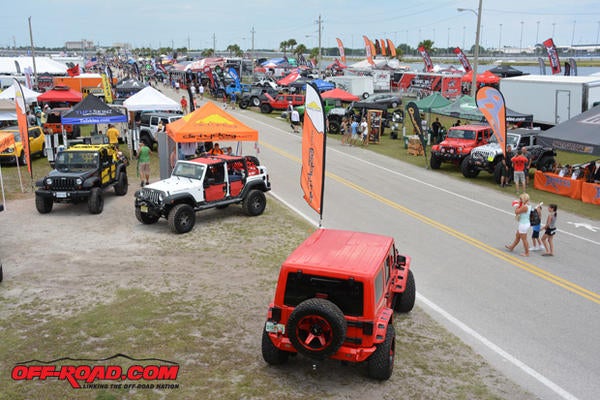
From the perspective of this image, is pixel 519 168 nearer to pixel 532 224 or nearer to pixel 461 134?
pixel 461 134

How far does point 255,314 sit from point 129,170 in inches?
627

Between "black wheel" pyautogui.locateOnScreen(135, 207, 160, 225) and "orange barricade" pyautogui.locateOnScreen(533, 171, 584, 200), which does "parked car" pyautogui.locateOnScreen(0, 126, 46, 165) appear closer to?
"black wheel" pyautogui.locateOnScreen(135, 207, 160, 225)

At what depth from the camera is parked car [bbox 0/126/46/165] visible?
922 inches

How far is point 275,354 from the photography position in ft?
25.3

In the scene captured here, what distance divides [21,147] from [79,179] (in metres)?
9.34

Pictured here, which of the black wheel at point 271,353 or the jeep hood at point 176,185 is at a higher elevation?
the jeep hood at point 176,185

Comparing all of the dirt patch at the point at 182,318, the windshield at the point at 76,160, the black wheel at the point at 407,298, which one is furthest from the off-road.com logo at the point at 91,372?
the windshield at the point at 76,160

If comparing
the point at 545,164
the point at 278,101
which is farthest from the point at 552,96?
the point at 278,101

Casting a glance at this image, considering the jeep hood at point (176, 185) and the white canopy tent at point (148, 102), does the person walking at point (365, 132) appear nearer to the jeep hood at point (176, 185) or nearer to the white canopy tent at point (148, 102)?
the white canopy tent at point (148, 102)

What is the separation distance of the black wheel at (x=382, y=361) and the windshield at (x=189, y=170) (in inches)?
361

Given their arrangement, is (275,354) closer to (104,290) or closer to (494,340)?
(494,340)

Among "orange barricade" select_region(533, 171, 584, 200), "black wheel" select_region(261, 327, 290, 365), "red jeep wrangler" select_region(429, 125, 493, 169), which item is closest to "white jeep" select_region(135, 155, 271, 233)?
"black wheel" select_region(261, 327, 290, 365)

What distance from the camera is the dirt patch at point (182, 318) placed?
24.3ft

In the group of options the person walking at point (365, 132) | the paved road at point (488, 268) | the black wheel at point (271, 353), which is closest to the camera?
the black wheel at point (271, 353)
